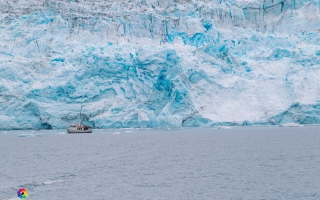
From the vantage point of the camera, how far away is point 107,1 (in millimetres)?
45594

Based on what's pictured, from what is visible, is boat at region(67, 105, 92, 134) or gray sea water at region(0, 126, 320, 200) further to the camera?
boat at region(67, 105, 92, 134)

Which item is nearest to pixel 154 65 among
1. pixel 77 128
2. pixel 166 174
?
pixel 77 128

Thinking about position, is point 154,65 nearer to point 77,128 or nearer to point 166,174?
point 77,128

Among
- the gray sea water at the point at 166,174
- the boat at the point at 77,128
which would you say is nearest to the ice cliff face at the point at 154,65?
the boat at the point at 77,128

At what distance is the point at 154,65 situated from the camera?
36.8m

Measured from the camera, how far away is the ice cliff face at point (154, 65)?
114 feet

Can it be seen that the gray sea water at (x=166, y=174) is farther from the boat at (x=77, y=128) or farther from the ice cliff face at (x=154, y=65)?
the boat at (x=77, y=128)

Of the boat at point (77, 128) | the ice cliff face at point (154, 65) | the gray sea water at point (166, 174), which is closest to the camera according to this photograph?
the gray sea water at point (166, 174)

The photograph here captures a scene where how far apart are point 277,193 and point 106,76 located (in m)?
27.1

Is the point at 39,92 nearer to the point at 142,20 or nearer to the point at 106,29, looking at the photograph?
the point at 106,29

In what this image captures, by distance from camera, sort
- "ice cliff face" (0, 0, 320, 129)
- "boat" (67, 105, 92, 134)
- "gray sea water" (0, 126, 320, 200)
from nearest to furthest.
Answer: "gray sea water" (0, 126, 320, 200)
"ice cliff face" (0, 0, 320, 129)
"boat" (67, 105, 92, 134)

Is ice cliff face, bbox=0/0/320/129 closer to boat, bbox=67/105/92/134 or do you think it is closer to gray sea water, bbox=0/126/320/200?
boat, bbox=67/105/92/134

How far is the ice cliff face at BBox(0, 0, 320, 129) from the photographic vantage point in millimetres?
34875

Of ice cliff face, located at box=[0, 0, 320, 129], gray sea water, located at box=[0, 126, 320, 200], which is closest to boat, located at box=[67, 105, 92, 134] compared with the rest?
ice cliff face, located at box=[0, 0, 320, 129]
